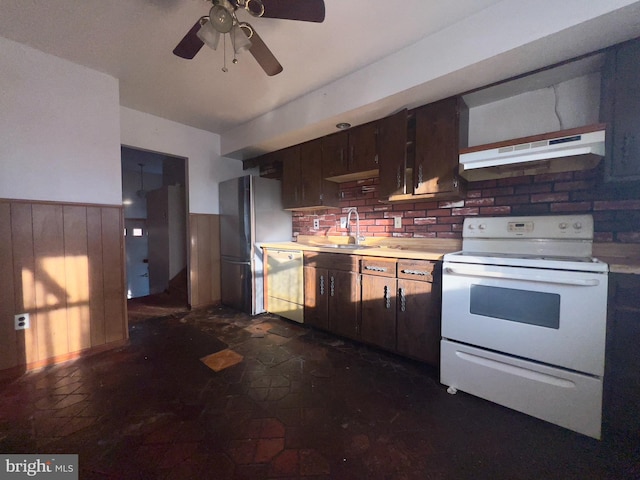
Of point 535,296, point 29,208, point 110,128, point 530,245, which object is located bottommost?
point 535,296

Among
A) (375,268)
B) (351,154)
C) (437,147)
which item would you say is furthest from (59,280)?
(437,147)

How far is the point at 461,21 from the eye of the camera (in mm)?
1687

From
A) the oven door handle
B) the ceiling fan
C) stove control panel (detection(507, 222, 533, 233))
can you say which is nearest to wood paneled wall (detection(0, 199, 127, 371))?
the ceiling fan

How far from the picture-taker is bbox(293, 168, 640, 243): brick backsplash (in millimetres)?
1699

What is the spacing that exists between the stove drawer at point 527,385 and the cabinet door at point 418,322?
0.14 meters

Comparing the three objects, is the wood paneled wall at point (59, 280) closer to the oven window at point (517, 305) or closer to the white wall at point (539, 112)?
the oven window at point (517, 305)

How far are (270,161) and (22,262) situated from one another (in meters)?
2.69

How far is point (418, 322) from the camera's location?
2014 mm

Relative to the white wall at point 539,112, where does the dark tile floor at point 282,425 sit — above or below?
below

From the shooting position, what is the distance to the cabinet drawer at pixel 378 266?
215 centimetres

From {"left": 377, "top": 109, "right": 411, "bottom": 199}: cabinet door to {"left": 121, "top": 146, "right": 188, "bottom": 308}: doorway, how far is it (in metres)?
3.23

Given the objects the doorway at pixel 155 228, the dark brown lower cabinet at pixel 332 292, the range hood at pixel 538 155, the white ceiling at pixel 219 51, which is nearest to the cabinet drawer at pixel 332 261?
the dark brown lower cabinet at pixel 332 292

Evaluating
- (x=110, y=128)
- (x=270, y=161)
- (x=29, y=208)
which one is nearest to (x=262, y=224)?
(x=270, y=161)

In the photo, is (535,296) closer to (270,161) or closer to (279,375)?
(279,375)
